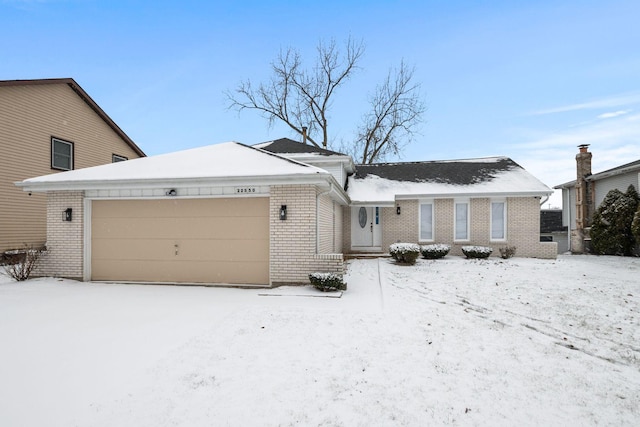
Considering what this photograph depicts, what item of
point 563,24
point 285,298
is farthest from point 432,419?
point 563,24

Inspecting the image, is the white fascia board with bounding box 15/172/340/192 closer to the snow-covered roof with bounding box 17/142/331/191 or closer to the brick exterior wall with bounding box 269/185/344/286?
the snow-covered roof with bounding box 17/142/331/191

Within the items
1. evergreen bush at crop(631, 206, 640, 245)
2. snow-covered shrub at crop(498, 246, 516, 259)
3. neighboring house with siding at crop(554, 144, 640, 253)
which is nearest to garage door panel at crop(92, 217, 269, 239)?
snow-covered shrub at crop(498, 246, 516, 259)

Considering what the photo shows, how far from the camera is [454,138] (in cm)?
2289

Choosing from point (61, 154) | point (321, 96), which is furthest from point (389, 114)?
point (61, 154)

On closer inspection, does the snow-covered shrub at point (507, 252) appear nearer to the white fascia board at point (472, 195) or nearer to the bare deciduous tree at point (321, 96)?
the white fascia board at point (472, 195)

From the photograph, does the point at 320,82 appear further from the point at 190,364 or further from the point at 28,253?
the point at 190,364

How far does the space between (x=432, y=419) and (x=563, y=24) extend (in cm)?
1461

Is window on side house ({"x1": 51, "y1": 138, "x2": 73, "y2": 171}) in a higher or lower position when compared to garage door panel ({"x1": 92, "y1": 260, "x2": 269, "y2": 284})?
higher

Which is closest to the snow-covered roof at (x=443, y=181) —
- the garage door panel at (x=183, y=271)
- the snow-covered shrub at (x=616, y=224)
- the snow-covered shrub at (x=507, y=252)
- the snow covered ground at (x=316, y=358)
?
Result: the snow-covered shrub at (x=507, y=252)

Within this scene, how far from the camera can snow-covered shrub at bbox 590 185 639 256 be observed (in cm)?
1672

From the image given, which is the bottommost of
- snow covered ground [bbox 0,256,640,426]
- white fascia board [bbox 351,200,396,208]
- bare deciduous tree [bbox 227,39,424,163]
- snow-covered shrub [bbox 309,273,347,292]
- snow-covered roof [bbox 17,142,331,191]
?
snow covered ground [bbox 0,256,640,426]

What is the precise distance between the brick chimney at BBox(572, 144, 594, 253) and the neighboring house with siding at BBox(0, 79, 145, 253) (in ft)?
87.5

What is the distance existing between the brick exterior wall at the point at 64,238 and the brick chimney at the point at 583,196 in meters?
24.0

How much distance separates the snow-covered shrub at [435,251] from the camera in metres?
14.0
